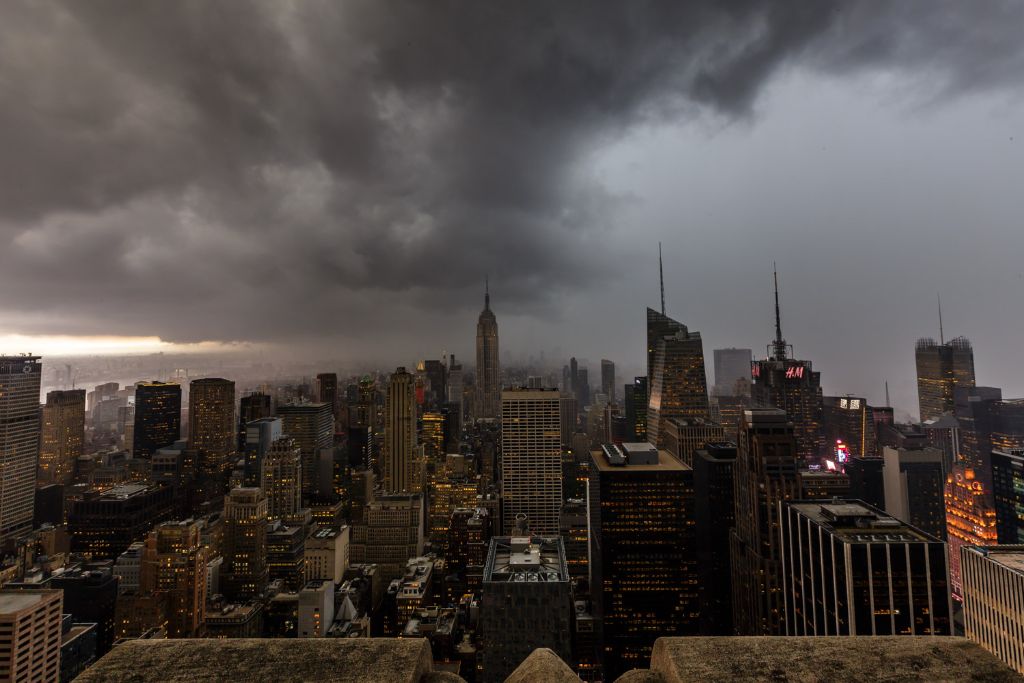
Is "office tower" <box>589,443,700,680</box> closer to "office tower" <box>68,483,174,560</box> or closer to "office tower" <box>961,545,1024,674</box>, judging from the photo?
"office tower" <box>961,545,1024,674</box>

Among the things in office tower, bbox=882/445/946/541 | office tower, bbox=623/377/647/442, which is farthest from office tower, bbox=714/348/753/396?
office tower, bbox=882/445/946/541

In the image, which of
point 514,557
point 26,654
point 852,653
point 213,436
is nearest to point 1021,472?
point 514,557

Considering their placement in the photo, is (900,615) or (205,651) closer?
(205,651)

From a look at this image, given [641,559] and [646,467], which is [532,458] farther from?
[641,559]

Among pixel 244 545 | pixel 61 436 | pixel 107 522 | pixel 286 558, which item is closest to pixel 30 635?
pixel 244 545

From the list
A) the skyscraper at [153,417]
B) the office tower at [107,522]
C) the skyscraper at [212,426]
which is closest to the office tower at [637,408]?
the skyscraper at [212,426]

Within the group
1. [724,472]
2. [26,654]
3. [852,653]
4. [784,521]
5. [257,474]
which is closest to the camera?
[852,653]

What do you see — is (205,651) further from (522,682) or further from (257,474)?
(257,474)
